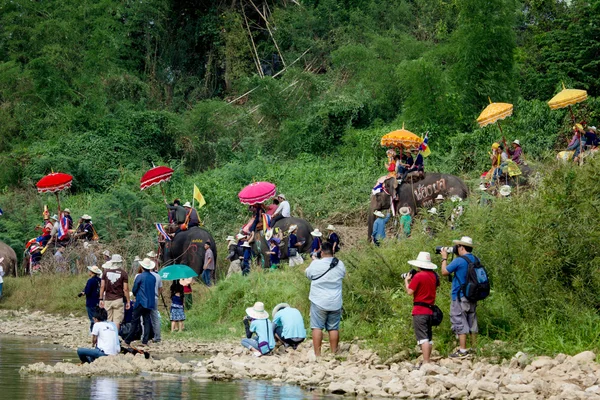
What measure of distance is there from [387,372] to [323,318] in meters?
1.73

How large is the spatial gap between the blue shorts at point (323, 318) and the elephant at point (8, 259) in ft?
62.2

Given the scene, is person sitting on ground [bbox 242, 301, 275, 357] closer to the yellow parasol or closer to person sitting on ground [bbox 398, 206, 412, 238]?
person sitting on ground [bbox 398, 206, 412, 238]

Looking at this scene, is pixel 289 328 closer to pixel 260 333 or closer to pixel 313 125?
pixel 260 333

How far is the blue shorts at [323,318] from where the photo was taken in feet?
52.5

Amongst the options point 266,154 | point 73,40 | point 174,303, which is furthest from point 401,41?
point 174,303

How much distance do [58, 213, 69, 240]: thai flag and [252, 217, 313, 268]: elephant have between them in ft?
23.9

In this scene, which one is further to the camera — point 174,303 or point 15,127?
point 15,127

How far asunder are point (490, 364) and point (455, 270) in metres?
1.44

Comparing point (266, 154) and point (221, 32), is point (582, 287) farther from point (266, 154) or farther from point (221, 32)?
point (221, 32)

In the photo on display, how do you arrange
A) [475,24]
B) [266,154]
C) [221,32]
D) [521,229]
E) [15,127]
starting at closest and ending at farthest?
[521,229] → [475,24] → [266,154] → [15,127] → [221,32]

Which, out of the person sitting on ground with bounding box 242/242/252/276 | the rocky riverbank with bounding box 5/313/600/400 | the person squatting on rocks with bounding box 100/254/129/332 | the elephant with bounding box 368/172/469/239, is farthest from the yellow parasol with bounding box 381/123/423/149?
the rocky riverbank with bounding box 5/313/600/400

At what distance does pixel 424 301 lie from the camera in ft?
48.8

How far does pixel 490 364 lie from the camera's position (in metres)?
14.7

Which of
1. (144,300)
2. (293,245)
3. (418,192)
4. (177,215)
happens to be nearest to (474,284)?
(144,300)
